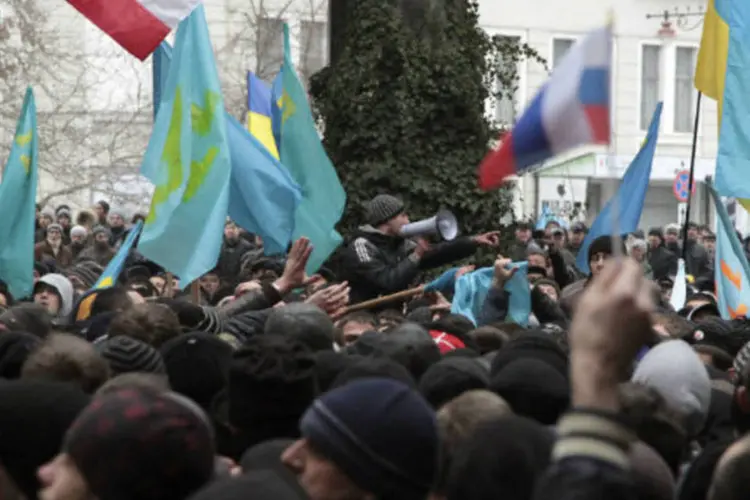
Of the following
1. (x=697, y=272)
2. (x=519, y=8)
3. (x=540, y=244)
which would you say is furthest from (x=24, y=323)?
(x=519, y=8)

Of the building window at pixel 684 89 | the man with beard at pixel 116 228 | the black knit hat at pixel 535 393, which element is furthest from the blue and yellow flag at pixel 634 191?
the building window at pixel 684 89

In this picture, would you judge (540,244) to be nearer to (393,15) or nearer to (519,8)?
(393,15)

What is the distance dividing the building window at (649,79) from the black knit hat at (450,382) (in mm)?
35988

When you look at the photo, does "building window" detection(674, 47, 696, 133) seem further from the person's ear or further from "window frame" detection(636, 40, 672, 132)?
the person's ear

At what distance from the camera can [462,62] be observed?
527 inches

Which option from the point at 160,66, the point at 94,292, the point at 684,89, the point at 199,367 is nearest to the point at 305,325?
the point at 199,367

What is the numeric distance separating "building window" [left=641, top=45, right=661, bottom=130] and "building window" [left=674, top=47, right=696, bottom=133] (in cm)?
52

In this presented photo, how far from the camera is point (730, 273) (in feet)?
38.8

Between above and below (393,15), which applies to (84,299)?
below

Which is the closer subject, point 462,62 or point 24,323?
point 24,323

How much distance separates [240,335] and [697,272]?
14232mm

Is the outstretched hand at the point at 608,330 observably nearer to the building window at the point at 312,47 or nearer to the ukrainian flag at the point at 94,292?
the ukrainian flag at the point at 94,292

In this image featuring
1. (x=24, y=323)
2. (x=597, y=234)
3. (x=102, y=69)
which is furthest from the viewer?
(x=102, y=69)

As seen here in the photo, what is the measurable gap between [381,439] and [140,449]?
516 mm
